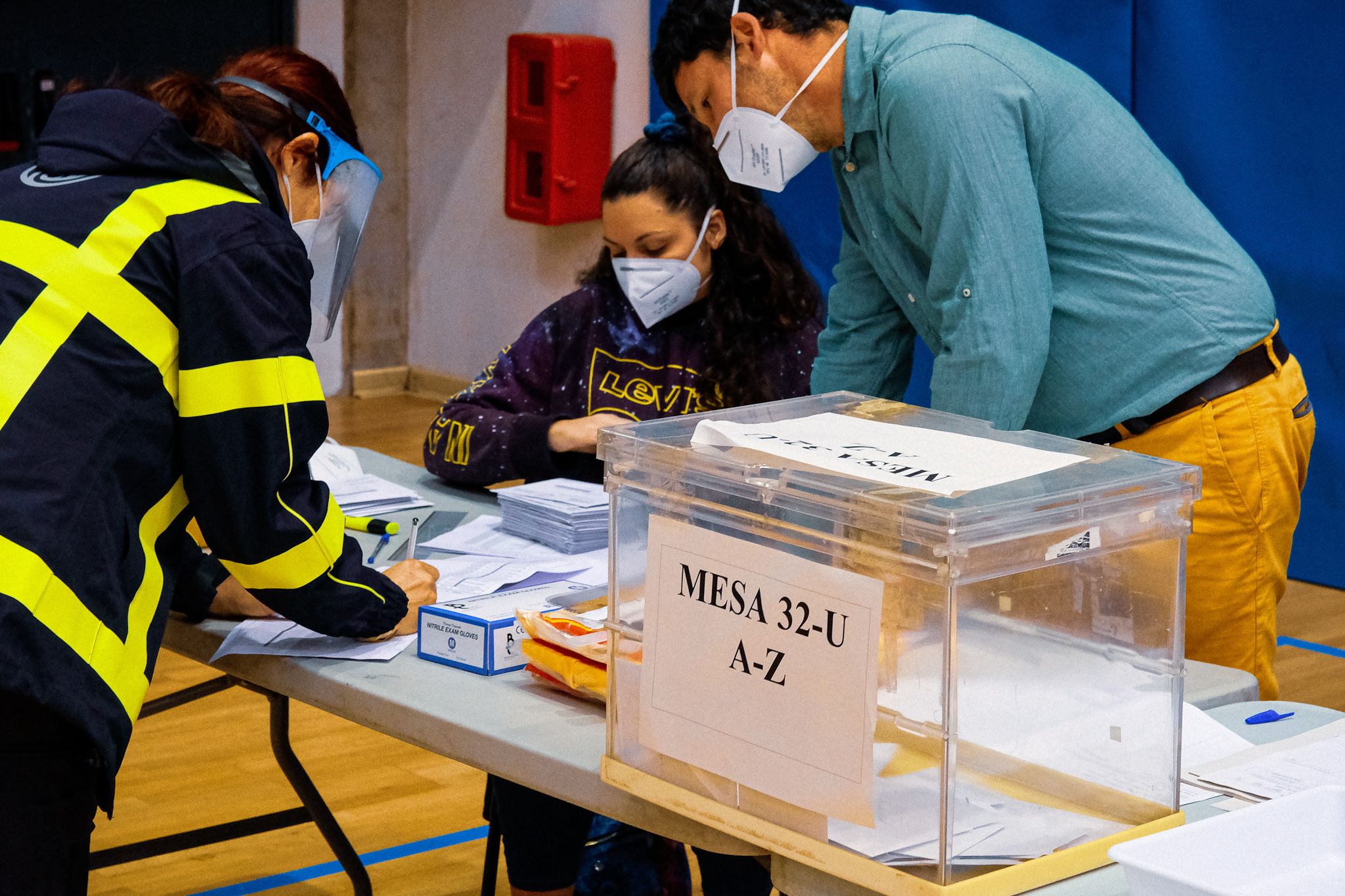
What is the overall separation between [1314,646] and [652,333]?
6.48 feet

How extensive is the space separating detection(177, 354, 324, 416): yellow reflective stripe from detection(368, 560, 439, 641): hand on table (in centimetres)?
34

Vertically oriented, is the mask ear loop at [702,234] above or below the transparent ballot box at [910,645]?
above

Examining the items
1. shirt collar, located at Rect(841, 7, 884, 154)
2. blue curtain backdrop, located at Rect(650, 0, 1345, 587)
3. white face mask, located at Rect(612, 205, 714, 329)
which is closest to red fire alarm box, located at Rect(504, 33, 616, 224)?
blue curtain backdrop, located at Rect(650, 0, 1345, 587)

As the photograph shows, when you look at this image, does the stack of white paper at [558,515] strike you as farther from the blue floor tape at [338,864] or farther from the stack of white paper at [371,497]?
the blue floor tape at [338,864]

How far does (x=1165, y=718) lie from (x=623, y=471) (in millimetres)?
454

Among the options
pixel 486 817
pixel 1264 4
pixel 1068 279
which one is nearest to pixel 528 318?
pixel 1264 4

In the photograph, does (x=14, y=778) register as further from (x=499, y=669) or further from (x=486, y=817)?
(x=486, y=817)

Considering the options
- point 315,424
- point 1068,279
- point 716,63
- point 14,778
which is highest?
point 716,63

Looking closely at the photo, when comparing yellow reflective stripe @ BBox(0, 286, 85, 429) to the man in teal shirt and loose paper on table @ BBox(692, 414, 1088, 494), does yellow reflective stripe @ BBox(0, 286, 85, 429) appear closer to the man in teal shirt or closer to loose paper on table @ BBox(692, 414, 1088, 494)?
loose paper on table @ BBox(692, 414, 1088, 494)

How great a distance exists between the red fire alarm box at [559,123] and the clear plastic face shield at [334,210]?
378cm

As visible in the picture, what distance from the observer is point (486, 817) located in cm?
226

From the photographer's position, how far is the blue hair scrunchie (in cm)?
255

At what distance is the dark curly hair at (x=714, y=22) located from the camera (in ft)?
5.95

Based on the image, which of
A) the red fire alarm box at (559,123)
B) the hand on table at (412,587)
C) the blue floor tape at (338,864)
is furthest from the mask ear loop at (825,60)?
the red fire alarm box at (559,123)
